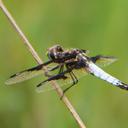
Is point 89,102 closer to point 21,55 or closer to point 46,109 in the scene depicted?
point 46,109

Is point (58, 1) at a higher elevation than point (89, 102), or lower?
higher

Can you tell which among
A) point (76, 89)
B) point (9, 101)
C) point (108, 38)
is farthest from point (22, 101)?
point (108, 38)

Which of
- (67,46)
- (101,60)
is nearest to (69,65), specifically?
(101,60)

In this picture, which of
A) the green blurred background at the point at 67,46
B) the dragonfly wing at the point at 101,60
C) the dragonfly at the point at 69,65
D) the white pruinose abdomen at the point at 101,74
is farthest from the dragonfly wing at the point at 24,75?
the green blurred background at the point at 67,46

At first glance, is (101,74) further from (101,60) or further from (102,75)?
(101,60)

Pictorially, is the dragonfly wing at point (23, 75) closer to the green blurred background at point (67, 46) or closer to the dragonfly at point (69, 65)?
the dragonfly at point (69, 65)
